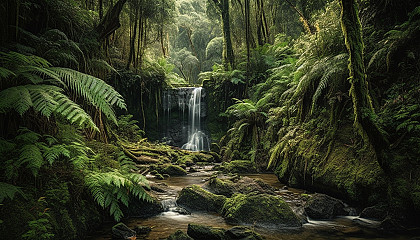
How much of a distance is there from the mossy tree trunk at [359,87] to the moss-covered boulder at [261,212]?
1.77 meters

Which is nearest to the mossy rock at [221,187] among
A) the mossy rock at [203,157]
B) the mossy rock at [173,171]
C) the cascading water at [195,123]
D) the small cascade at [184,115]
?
the mossy rock at [173,171]

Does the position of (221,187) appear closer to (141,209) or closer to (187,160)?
(141,209)

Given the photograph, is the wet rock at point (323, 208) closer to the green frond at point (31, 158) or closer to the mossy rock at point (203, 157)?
the green frond at point (31, 158)

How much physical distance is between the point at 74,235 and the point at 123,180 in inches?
33.9

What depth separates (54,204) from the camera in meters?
3.11

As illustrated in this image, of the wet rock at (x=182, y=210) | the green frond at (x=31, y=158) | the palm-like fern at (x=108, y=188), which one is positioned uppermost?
the green frond at (x=31, y=158)

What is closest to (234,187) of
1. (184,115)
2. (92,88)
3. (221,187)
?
(221,187)

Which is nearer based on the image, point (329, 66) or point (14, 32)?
point (14, 32)

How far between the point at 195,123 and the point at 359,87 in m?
12.7

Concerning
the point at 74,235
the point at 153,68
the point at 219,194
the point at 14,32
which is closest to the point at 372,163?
the point at 219,194

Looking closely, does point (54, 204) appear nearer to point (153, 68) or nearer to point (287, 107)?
point (287, 107)

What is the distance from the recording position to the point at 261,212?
175 inches

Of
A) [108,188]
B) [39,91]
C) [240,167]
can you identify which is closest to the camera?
[39,91]

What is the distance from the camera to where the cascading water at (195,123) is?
16.0m
